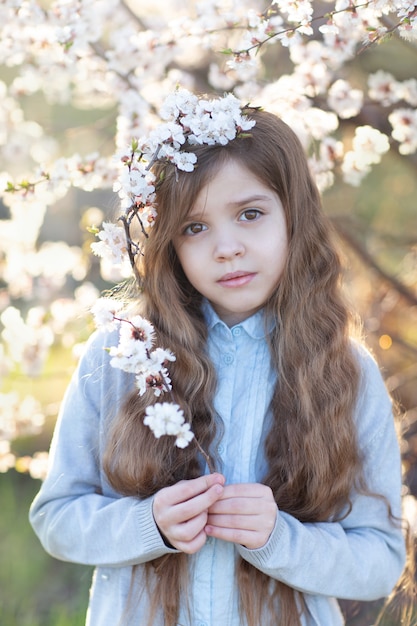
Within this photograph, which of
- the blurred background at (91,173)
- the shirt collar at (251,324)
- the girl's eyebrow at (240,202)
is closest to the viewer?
the girl's eyebrow at (240,202)

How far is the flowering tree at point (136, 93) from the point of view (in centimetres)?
168

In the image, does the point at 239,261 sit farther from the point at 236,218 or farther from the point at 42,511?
the point at 42,511

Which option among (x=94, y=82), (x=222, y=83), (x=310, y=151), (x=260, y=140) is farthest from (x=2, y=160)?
(x=260, y=140)

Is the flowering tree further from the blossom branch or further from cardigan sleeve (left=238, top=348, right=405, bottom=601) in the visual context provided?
cardigan sleeve (left=238, top=348, right=405, bottom=601)

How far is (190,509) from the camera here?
1.19 metres

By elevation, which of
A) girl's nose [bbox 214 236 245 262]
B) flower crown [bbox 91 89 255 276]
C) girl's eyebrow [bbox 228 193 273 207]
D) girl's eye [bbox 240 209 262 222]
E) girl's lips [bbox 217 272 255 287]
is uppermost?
flower crown [bbox 91 89 255 276]

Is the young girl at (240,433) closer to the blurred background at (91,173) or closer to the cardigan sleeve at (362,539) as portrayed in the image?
the cardigan sleeve at (362,539)

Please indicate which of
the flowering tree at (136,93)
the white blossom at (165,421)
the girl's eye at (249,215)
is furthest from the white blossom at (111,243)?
the white blossom at (165,421)

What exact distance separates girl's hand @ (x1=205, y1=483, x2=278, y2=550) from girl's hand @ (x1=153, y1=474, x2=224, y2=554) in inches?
0.9

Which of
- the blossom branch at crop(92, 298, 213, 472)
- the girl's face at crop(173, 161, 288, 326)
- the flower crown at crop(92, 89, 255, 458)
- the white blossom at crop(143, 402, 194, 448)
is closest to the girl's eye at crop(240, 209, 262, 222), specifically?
the girl's face at crop(173, 161, 288, 326)

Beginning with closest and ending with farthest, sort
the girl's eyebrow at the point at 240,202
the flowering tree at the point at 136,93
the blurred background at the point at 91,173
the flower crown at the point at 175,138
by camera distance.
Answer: the flower crown at the point at 175,138 → the girl's eyebrow at the point at 240,202 → the flowering tree at the point at 136,93 → the blurred background at the point at 91,173

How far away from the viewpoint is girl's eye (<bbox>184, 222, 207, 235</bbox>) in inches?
52.3

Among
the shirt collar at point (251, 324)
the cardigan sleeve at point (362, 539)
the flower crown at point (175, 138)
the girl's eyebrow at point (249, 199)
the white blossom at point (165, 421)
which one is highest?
the flower crown at point (175, 138)

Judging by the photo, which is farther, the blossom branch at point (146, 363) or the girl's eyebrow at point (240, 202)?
the girl's eyebrow at point (240, 202)
